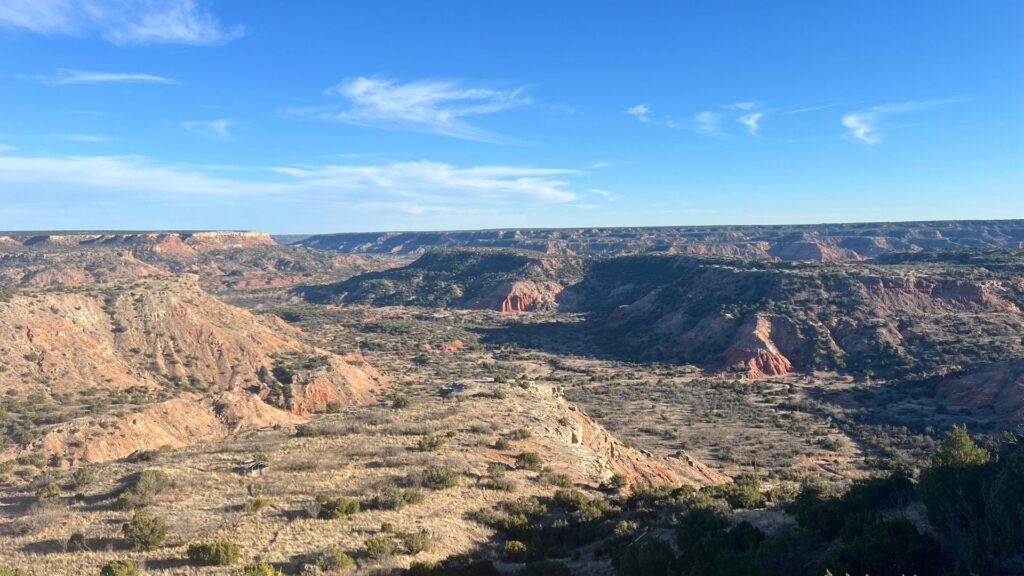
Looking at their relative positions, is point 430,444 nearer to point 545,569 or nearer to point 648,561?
point 545,569

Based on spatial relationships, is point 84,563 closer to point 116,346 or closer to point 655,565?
point 655,565

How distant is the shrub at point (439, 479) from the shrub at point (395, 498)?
842 mm

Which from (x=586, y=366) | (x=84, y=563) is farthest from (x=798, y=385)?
(x=84, y=563)

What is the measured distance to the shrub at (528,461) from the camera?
2542cm

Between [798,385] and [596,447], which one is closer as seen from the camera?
[596,447]

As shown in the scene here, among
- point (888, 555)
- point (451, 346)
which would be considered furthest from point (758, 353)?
point (888, 555)

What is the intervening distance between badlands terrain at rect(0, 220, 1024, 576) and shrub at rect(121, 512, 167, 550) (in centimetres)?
6

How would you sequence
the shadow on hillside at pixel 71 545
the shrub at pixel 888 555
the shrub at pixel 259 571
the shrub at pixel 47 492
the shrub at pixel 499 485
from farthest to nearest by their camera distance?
1. the shrub at pixel 499 485
2. the shrub at pixel 47 492
3. the shadow on hillside at pixel 71 545
4. the shrub at pixel 259 571
5. the shrub at pixel 888 555

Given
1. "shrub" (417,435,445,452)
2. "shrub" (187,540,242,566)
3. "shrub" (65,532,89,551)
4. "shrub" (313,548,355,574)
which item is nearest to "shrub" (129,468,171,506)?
"shrub" (65,532,89,551)

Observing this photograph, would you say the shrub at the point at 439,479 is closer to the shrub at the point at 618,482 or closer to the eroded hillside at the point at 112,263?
the shrub at the point at 618,482

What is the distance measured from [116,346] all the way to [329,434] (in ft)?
129

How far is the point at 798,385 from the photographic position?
2506 inches

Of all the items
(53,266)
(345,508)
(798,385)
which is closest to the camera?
(345,508)

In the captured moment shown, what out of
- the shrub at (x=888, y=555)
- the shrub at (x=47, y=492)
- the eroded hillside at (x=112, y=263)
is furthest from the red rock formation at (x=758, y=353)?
the eroded hillside at (x=112, y=263)
